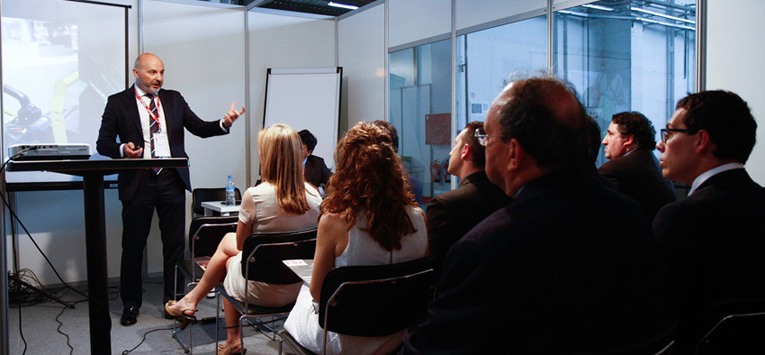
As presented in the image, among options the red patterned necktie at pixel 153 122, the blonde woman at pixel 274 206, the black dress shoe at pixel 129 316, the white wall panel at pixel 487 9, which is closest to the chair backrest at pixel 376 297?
the blonde woman at pixel 274 206

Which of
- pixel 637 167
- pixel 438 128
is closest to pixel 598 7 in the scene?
pixel 637 167

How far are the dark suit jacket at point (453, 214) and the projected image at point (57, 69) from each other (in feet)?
13.6

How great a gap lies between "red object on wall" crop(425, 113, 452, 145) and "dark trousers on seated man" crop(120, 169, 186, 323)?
7.51ft

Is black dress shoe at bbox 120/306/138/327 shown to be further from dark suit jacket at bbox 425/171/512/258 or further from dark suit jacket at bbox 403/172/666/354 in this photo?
dark suit jacket at bbox 403/172/666/354

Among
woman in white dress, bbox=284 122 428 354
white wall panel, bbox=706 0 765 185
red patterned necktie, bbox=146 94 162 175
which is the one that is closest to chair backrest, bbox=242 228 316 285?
woman in white dress, bbox=284 122 428 354

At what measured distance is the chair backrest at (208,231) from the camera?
3.55m

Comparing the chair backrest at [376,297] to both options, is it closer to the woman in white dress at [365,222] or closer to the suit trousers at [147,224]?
the woman in white dress at [365,222]

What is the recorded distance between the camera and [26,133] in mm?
5152

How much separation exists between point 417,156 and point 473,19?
1423 mm

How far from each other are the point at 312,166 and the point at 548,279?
15.1 feet

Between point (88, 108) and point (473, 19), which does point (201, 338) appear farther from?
point (473, 19)

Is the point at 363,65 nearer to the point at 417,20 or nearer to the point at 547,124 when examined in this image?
the point at 417,20

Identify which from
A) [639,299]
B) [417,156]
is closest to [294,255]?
[639,299]

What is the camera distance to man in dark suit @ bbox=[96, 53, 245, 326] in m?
4.27
